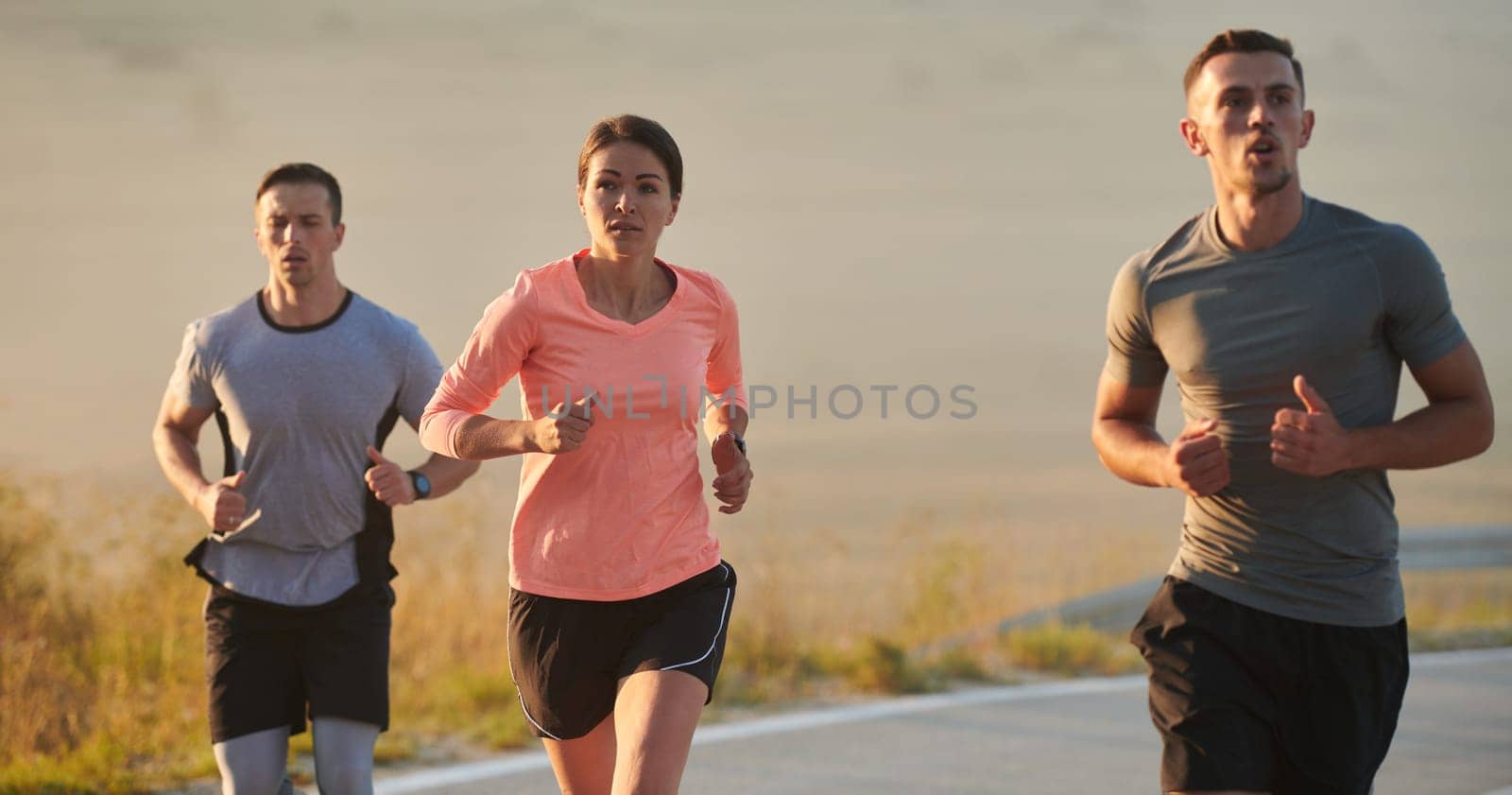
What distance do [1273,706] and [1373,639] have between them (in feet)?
0.91

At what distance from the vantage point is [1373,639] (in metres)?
3.89

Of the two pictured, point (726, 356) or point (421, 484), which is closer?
point (726, 356)

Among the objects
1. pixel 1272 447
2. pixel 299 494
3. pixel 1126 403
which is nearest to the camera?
pixel 1272 447

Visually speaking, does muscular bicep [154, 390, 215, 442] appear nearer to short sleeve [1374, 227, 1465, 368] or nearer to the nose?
the nose

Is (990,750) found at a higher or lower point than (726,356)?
lower

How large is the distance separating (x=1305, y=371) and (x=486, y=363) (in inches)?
76.3

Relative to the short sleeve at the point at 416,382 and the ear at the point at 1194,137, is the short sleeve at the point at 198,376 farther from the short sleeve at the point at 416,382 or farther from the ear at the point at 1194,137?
the ear at the point at 1194,137

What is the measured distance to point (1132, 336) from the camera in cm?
416

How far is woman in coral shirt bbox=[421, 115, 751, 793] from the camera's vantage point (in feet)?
13.3

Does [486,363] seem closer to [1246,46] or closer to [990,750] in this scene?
[1246,46]

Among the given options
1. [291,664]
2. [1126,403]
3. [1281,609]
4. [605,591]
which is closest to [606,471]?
[605,591]

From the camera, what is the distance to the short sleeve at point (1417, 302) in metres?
3.77

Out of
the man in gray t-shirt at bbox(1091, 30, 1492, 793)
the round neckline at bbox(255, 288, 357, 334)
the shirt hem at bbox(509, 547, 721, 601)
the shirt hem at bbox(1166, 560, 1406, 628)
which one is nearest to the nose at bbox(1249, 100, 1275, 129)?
the man in gray t-shirt at bbox(1091, 30, 1492, 793)

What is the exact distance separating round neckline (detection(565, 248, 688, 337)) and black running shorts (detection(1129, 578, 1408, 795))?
4.82ft
